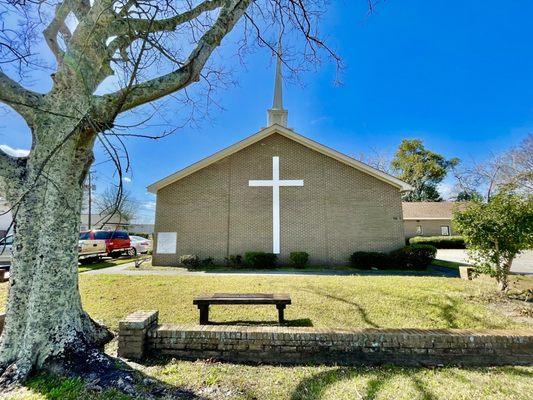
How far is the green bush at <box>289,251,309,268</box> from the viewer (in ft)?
45.5

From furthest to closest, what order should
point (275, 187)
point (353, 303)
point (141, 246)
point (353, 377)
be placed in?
point (141, 246) < point (275, 187) < point (353, 303) < point (353, 377)

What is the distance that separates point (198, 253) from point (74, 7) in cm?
1195

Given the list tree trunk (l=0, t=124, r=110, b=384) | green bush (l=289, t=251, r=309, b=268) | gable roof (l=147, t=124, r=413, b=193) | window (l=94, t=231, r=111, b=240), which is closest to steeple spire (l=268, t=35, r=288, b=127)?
gable roof (l=147, t=124, r=413, b=193)

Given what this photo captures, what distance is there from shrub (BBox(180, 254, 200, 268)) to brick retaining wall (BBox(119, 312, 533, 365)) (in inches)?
401

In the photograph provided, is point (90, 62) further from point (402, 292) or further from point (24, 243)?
point (402, 292)

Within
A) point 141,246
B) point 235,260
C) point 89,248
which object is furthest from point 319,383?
point 141,246

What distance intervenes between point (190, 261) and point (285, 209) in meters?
5.48

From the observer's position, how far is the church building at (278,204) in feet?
48.2

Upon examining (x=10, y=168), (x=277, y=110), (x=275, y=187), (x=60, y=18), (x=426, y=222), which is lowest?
(x=10, y=168)

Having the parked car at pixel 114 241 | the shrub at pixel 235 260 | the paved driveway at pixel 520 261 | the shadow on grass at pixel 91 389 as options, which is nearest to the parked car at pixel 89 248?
the parked car at pixel 114 241

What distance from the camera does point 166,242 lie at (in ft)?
49.2

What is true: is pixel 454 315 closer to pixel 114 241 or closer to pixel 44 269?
pixel 44 269

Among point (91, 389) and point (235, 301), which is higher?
point (235, 301)

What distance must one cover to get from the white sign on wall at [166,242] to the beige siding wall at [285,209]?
212mm
